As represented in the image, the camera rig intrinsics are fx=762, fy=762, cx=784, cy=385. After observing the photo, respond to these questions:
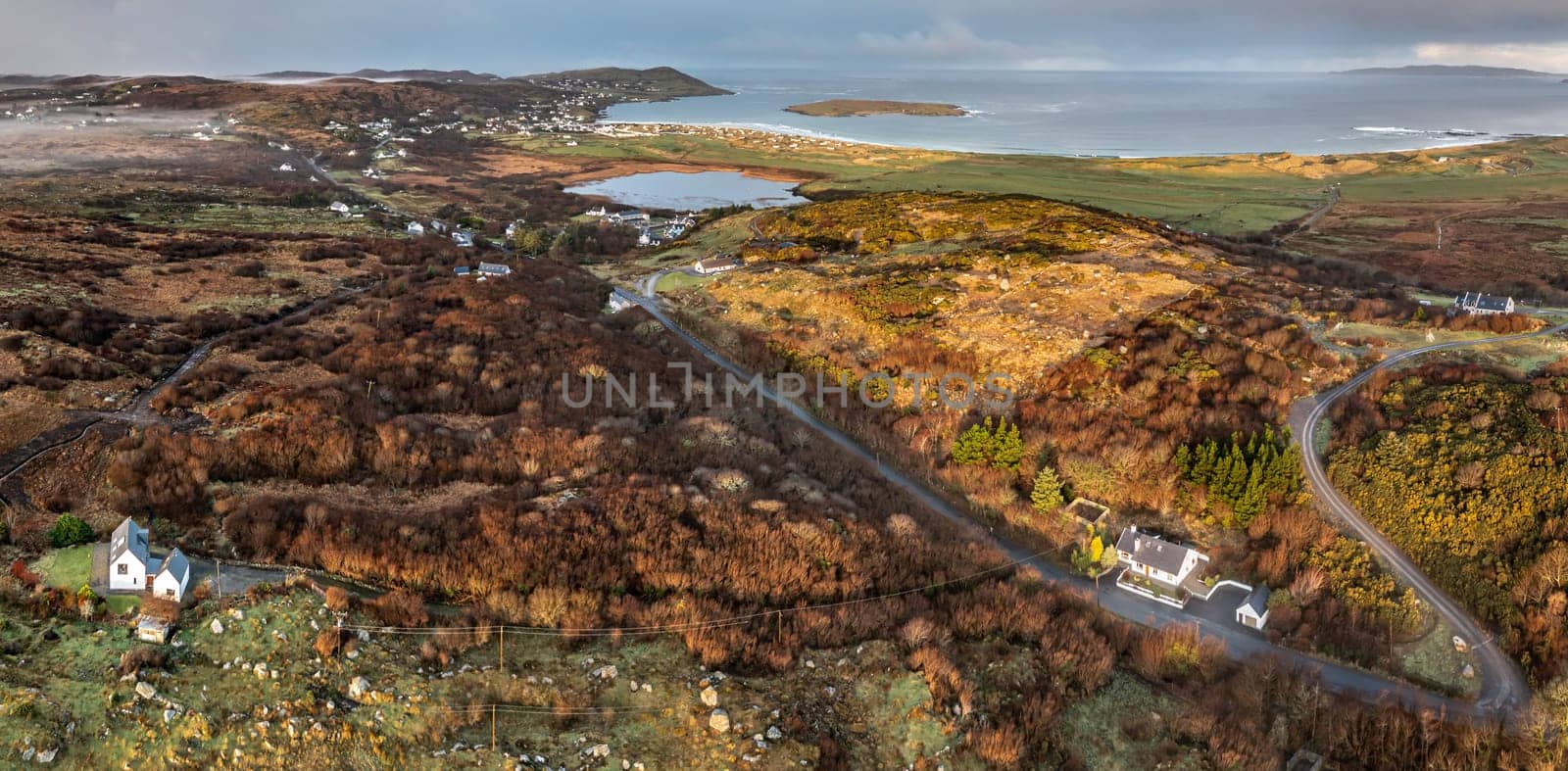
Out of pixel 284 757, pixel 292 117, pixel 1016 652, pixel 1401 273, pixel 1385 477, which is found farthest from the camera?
pixel 292 117

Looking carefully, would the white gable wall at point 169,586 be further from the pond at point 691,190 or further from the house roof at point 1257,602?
the pond at point 691,190

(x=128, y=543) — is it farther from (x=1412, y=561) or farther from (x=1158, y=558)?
(x=1412, y=561)

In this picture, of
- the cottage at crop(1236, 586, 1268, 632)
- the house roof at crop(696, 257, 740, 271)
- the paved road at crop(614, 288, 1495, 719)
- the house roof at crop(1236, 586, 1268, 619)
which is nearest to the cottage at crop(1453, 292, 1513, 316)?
the house roof at crop(1236, 586, 1268, 619)

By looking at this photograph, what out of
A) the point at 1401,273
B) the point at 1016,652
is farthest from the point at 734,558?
the point at 1401,273

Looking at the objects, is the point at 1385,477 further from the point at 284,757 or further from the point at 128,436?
the point at 128,436

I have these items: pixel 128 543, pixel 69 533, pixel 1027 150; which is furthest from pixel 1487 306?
pixel 1027 150

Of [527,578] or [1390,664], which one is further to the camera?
[1390,664]

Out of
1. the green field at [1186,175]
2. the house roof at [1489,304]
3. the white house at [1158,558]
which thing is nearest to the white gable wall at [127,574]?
the white house at [1158,558]
